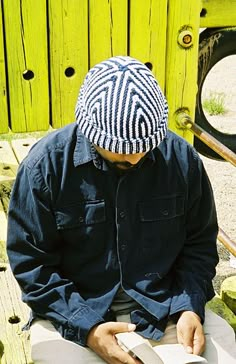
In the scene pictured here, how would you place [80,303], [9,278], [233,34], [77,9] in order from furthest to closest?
[233,34] < [77,9] < [9,278] < [80,303]

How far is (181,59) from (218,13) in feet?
4.69

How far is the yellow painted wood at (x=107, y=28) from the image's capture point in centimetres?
394

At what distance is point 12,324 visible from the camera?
295 cm

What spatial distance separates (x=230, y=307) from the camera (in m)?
3.45

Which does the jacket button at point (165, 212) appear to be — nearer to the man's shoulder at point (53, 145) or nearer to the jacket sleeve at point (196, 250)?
the jacket sleeve at point (196, 250)

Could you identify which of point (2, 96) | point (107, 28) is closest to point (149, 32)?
point (107, 28)

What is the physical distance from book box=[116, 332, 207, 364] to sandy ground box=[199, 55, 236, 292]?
2612 mm

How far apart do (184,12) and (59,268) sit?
208cm

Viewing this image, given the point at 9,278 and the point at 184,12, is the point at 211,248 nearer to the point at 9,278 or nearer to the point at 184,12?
the point at 9,278

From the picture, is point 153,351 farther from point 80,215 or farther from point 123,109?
point 123,109

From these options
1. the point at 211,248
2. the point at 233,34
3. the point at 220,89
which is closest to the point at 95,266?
the point at 211,248

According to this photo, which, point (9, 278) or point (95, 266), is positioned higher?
point (95, 266)

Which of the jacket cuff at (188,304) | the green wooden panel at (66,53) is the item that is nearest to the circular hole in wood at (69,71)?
the green wooden panel at (66,53)

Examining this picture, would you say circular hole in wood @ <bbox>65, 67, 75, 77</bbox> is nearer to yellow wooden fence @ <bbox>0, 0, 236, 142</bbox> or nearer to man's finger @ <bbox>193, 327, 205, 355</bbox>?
yellow wooden fence @ <bbox>0, 0, 236, 142</bbox>
